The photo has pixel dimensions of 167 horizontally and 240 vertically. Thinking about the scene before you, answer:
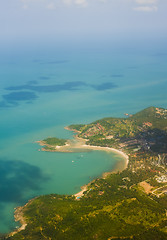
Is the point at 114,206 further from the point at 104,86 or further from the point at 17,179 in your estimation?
the point at 104,86

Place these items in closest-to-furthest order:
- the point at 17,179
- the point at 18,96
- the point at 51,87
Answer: the point at 17,179 < the point at 18,96 < the point at 51,87

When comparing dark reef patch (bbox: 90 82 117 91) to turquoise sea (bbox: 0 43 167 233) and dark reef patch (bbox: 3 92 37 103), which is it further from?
dark reef patch (bbox: 3 92 37 103)

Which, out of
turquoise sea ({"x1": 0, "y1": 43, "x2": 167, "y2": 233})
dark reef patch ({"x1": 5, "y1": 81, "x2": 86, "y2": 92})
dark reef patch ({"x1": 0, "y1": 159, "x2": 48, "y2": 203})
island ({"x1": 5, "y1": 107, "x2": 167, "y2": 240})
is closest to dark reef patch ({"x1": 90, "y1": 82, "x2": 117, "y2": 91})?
turquoise sea ({"x1": 0, "y1": 43, "x2": 167, "y2": 233})

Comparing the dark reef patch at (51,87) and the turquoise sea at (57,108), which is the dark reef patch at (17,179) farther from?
the dark reef patch at (51,87)

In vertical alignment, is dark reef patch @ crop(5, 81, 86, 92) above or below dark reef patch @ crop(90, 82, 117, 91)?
above

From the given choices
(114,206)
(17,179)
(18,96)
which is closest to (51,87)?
(18,96)

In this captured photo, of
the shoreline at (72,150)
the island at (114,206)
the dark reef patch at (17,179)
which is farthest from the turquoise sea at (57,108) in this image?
the island at (114,206)
